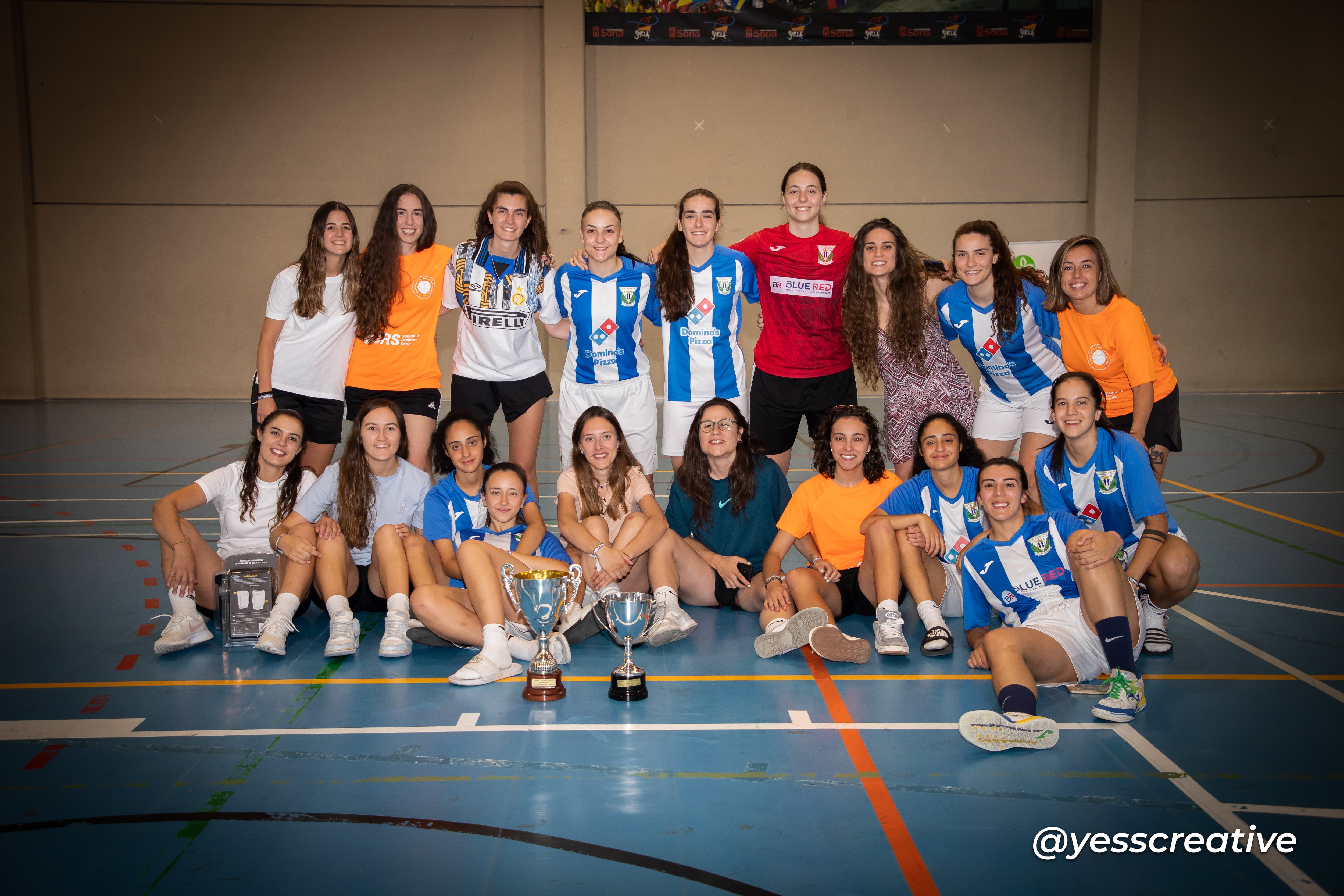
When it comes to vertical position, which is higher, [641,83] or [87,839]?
[641,83]

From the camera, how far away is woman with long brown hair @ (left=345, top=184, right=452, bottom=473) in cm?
469

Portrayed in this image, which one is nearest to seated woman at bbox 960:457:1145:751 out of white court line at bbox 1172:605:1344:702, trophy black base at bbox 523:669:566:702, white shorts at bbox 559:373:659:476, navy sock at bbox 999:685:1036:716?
navy sock at bbox 999:685:1036:716

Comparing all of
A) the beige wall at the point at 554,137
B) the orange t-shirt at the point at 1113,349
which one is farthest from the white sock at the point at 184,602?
the beige wall at the point at 554,137

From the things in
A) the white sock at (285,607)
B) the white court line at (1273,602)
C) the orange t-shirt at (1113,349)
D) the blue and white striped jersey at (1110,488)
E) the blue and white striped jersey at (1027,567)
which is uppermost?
the orange t-shirt at (1113,349)

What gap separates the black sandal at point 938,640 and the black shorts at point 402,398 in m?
2.59

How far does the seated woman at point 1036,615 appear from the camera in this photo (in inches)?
114

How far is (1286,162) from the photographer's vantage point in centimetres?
1444

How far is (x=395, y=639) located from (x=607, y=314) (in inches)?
76.8

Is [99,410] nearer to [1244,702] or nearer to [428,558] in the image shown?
[428,558]

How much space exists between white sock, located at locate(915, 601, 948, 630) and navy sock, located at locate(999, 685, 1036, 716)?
0.78 meters

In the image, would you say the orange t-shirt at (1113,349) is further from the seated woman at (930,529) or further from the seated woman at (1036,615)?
the seated woman at (1036,615)

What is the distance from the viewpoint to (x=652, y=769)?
270cm

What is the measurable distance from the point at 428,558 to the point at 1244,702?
9.99ft

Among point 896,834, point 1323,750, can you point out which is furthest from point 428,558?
point 1323,750
